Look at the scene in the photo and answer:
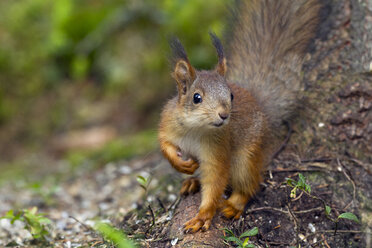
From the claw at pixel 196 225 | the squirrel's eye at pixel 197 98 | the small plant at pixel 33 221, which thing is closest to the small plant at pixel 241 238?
the claw at pixel 196 225

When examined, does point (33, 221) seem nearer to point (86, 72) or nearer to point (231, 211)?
point (231, 211)

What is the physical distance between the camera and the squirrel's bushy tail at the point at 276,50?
10.6 feet

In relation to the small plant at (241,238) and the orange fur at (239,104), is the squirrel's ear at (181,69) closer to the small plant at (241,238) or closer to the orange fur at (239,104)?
the orange fur at (239,104)

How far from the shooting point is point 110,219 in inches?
130

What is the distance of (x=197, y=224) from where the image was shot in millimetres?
2547

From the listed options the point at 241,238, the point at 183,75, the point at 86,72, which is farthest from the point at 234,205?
the point at 86,72

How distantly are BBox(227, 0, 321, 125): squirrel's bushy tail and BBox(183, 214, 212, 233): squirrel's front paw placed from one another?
0.99 meters

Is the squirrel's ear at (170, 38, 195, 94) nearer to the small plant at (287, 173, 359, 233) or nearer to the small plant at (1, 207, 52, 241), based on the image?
the small plant at (287, 173, 359, 233)

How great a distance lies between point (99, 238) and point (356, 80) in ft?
6.91

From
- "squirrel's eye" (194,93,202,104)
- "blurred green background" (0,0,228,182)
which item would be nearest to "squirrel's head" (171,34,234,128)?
"squirrel's eye" (194,93,202,104)

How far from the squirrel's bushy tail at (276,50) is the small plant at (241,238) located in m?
1.02

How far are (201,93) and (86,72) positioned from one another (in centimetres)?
473

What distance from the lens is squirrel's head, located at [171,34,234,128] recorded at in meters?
2.47

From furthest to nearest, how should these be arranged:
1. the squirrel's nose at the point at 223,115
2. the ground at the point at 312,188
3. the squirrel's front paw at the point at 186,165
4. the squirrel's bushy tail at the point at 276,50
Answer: the squirrel's bushy tail at the point at 276,50 < the squirrel's front paw at the point at 186,165 < the ground at the point at 312,188 < the squirrel's nose at the point at 223,115
